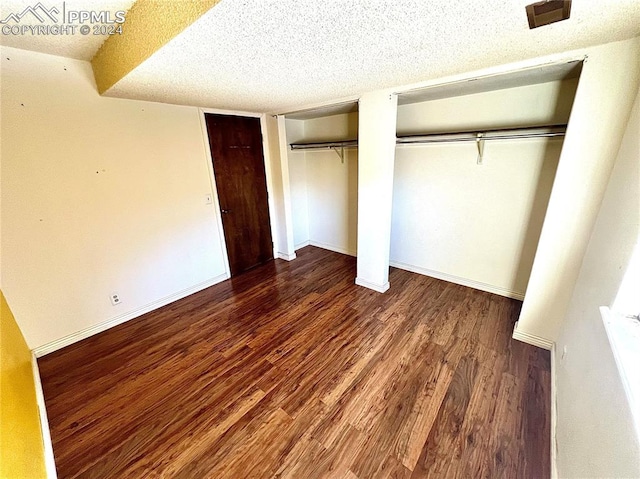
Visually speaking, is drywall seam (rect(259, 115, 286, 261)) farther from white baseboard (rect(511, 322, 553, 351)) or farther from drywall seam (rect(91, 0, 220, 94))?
white baseboard (rect(511, 322, 553, 351))

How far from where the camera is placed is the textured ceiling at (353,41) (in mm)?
1044

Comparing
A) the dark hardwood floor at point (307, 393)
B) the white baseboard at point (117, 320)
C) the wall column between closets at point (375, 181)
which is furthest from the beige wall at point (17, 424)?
the wall column between closets at point (375, 181)

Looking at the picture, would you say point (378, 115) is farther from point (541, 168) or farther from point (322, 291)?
point (322, 291)

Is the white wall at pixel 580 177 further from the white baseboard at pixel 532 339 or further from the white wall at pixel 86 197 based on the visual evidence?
the white wall at pixel 86 197

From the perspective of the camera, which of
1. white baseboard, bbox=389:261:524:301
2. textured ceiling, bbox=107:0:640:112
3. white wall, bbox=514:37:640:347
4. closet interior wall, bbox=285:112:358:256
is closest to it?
textured ceiling, bbox=107:0:640:112

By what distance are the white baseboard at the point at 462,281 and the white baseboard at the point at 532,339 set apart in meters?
0.68

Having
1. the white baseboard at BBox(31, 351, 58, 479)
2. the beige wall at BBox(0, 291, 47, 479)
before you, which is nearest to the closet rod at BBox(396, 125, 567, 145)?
the beige wall at BBox(0, 291, 47, 479)

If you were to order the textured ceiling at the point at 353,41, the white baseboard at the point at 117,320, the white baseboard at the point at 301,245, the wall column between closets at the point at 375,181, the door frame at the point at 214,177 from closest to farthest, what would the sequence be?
the textured ceiling at the point at 353,41, the white baseboard at the point at 117,320, the wall column between closets at the point at 375,181, the door frame at the point at 214,177, the white baseboard at the point at 301,245

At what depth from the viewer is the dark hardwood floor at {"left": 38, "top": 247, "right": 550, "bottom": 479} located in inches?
53.3

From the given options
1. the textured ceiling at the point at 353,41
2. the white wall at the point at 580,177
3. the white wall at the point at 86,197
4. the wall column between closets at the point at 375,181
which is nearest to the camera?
the textured ceiling at the point at 353,41

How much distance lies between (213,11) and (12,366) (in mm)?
1976

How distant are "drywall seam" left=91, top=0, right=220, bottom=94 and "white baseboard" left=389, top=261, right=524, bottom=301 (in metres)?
3.22

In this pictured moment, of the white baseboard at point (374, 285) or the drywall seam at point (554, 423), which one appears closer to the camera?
the drywall seam at point (554, 423)

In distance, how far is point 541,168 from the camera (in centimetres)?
231
